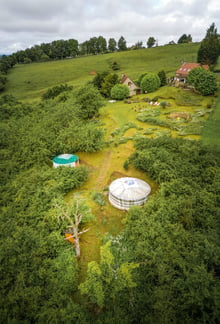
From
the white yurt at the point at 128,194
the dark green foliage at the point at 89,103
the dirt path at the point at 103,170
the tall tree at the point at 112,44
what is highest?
the tall tree at the point at 112,44

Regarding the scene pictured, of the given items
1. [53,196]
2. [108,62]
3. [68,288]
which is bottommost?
[68,288]

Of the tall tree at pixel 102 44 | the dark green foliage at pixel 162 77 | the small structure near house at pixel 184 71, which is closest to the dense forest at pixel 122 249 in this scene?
the dark green foliage at pixel 162 77

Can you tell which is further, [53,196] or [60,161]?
[60,161]

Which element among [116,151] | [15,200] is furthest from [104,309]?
[116,151]

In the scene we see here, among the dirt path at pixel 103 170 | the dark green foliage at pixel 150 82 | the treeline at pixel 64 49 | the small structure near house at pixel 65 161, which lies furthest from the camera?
the treeline at pixel 64 49

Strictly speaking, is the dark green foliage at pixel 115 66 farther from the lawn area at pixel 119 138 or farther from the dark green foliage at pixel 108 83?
the lawn area at pixel 119 138

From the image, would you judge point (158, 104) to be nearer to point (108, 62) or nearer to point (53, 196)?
point (53, 196)

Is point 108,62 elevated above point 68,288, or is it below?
above
